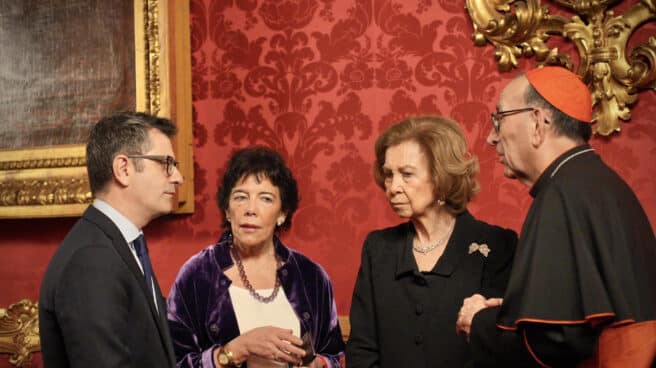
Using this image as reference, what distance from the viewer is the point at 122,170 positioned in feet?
8.05

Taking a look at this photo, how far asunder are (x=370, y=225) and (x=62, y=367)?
6.45 ft

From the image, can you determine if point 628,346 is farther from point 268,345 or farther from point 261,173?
point 261,173

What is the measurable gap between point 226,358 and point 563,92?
Answer: 1612 millimetres

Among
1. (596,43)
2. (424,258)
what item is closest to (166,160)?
(424,258)

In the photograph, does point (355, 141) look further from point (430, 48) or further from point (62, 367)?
point (62, 367)

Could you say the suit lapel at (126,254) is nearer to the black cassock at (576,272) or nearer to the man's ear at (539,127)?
the black cassock at (576,272)

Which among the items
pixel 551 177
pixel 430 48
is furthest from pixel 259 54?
pixel 551 177

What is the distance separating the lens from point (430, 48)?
3750 millimetres

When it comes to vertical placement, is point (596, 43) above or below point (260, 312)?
above

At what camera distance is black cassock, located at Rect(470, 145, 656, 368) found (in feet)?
6.70

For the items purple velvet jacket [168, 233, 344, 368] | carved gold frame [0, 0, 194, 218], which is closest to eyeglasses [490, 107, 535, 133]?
purple velvet jacket [168, 233, 344, 368]

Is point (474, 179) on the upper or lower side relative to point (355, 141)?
lower

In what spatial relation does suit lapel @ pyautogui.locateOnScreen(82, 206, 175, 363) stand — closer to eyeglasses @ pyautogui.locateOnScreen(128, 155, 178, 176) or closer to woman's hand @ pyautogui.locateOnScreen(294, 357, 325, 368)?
eyeglasses @ pyautogui.locateOnScreen(128, 155, 178, 176)

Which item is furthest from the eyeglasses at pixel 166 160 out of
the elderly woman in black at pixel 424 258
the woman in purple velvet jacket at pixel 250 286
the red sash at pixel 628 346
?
the red sash at pixel 628 346
